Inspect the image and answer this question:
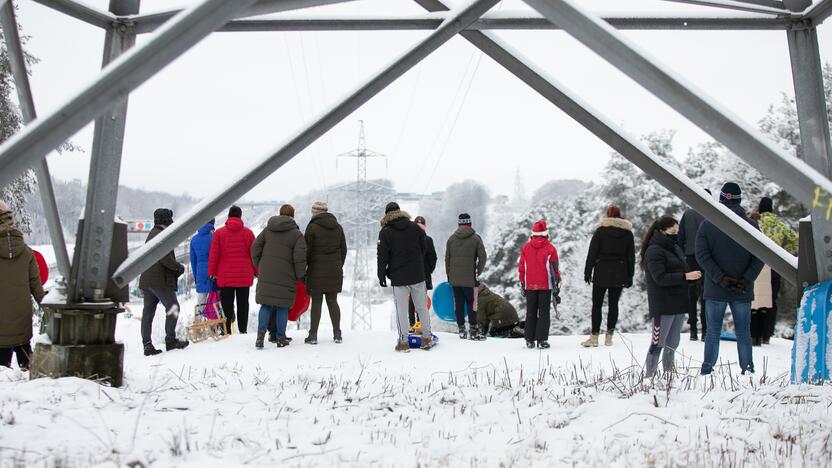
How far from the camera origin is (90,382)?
427 centimetres

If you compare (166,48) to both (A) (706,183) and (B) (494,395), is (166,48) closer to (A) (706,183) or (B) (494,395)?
(B) (494,395)

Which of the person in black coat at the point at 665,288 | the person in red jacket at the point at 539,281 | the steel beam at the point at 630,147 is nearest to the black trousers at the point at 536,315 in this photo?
the person in red jacket at the point at 539,281

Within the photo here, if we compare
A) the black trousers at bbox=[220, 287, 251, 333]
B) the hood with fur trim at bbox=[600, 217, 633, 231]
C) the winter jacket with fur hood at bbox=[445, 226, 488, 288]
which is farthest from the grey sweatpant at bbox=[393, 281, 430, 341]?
the hood with fur trim at bbox=[600, 217, 633, 231]

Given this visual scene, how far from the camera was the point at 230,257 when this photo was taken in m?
9.92

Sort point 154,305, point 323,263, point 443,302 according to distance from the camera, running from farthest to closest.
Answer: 1. point 443,302
2. point 323,263
3. point 154,305

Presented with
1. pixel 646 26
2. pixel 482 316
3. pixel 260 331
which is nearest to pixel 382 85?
pixel 646 26

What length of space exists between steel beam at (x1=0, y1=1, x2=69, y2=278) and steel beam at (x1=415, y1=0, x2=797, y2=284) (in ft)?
9.74

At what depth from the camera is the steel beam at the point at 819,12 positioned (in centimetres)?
452

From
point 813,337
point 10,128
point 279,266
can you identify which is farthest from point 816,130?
point 10,128

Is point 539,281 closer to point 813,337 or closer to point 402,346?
point 402,346

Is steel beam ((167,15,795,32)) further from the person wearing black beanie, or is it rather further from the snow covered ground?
the snow covered ground

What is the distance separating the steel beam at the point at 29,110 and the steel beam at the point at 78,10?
294 mm

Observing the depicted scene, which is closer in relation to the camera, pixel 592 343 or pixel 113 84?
pixel 113 84

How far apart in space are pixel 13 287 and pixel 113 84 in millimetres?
4330
